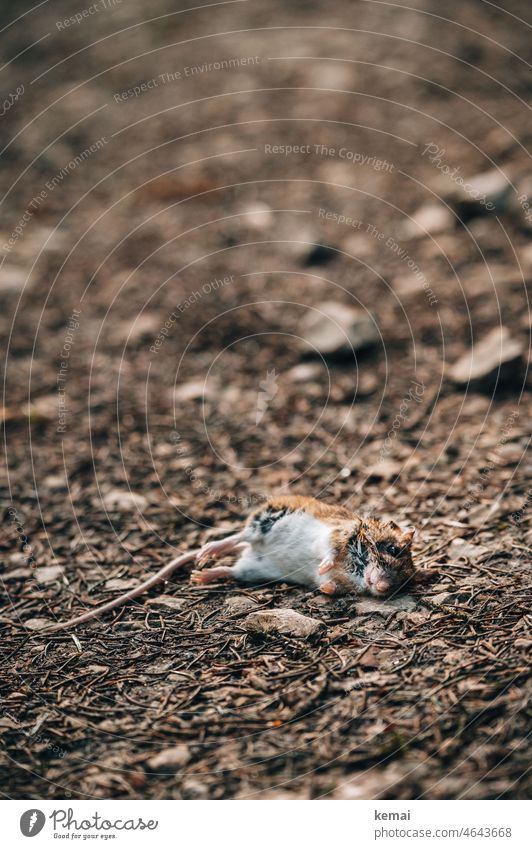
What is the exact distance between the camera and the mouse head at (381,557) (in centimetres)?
419

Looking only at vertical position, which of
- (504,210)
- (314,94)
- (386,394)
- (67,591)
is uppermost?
(314,94)

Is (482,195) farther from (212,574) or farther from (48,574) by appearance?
(48,574)

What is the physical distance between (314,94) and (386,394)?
6054mm

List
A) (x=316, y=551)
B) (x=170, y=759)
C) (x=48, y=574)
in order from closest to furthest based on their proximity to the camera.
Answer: (x=170, y=759), (x=316, y=551), (x=48, y=574)

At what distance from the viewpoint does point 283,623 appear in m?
4.18

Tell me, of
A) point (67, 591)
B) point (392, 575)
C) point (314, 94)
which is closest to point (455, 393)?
point (392, 575)

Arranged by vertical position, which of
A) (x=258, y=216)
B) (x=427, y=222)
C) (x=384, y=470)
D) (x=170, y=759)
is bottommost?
(x=170, y=759)

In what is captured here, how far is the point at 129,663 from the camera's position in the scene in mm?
4215

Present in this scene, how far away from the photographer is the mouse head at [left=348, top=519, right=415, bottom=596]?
4.19 metres

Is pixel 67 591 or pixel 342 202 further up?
pixel 342 202

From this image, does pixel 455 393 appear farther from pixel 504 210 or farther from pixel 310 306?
pixel 504 210

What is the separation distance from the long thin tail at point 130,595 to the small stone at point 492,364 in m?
2.97

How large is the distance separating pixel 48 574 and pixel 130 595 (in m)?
0.81

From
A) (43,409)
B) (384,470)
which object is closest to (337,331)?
(384,470)
